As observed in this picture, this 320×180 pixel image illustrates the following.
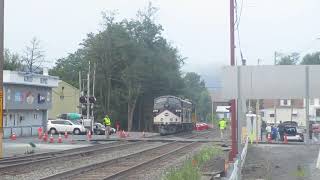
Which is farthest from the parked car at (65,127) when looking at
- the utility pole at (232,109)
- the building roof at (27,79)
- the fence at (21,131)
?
the utility pole at (232,109)

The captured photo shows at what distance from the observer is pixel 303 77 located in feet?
48.6

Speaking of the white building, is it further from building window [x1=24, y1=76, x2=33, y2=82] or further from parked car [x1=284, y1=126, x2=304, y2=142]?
parked car [x1=284, y1=126, x2=304, y2=142]

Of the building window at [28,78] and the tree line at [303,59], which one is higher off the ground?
the tree line at [303,59]

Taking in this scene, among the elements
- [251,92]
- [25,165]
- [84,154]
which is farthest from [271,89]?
[84,154]

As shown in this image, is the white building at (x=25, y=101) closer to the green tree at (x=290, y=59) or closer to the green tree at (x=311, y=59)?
the green tree at (x=290, y=59)

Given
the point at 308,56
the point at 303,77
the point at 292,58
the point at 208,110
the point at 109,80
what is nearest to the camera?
the point at 303,77

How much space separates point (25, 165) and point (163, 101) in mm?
39085

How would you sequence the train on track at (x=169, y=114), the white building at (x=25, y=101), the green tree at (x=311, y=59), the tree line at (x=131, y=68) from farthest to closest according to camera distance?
the green tree at (x=311, y=59) < the tree line at (x=131, y=68) < the train on track at (x=169, y=114) < the white building at (x=25, y=101)

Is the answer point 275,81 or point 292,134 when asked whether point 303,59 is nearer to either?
point 292,134

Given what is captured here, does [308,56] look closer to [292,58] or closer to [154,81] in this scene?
[292,58]

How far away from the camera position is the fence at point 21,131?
52.6m

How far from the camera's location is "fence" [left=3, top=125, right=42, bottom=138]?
52562mm

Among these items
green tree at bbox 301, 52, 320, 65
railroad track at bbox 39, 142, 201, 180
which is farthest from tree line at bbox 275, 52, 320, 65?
railroad track at bbox 39, 142, 201, 180

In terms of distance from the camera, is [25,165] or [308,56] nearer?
[25,165]
